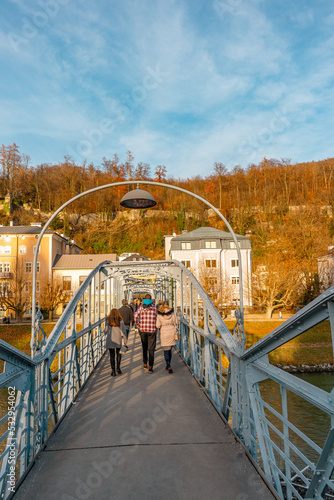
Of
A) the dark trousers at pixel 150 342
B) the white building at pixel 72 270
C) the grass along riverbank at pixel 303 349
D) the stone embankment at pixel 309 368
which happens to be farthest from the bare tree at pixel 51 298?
the dark trousers at pixel 150 342

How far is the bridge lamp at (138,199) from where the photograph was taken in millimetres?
7633

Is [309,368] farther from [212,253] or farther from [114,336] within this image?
[212,253]

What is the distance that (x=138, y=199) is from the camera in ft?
25.8

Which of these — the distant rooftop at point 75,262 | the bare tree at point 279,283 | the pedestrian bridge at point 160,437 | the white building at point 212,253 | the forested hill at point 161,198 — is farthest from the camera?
the forested hill at point 161,198

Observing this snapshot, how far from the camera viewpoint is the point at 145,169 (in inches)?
2387

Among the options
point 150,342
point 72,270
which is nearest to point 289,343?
point 150,342

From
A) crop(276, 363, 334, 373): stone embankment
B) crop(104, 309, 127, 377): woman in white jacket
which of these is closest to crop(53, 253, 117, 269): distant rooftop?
crop(276, 363, 334, 373): stone embankment

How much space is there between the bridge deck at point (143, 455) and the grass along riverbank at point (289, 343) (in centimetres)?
1906

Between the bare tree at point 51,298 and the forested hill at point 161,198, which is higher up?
the forested hill at point 161,198

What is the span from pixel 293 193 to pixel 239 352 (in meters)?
61.4

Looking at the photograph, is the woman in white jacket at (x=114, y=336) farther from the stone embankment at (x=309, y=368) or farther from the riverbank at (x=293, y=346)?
the stone embankment at (x=309, y=368)

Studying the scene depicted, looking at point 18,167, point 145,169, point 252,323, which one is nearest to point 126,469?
point 252,323

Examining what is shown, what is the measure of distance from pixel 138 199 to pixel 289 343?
849 inches

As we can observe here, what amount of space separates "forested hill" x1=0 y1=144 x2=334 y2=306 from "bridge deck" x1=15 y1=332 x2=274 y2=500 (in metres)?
45.8
